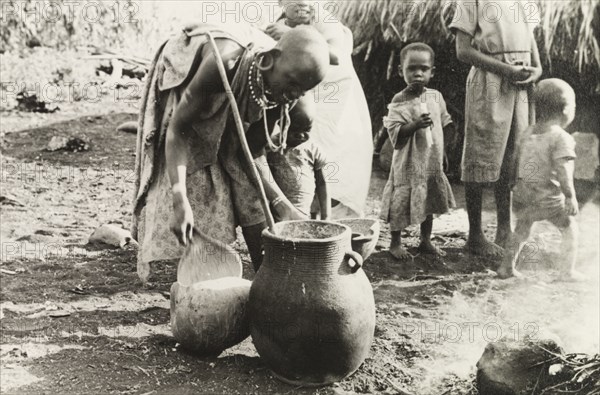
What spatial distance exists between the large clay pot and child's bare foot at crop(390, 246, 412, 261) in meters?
2.02

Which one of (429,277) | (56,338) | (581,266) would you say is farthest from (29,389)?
(581,266)

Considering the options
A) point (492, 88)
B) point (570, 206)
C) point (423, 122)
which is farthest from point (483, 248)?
point (492, 88)

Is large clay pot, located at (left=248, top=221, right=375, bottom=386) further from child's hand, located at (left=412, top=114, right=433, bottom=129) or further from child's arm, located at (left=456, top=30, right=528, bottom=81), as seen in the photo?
child's arm, located at (left=456, top=30, right=528, bottom=81)

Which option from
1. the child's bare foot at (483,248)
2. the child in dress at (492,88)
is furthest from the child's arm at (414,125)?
the child's bare foot at (483,248)

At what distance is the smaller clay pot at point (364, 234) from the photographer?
10.1ft

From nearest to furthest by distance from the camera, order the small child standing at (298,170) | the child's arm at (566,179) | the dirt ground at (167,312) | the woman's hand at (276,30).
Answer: the dirt ground at (167,312)
the small child standing at (298,170)
the woman's hand at (276,30)
the child's arm at (566,179)

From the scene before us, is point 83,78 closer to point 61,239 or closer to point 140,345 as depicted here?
point 61,239

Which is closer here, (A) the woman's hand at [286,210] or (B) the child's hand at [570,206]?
(A) the woman's hand at [286,210]

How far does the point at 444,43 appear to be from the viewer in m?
6.50

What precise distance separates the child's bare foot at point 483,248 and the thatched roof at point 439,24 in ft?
6.90

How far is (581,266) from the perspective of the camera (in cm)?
468

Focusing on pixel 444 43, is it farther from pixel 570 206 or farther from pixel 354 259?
pixel 354 259

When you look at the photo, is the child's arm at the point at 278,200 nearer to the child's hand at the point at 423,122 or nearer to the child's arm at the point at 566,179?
the child's hand at the point at 423,122

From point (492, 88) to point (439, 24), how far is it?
1721 millimetres
